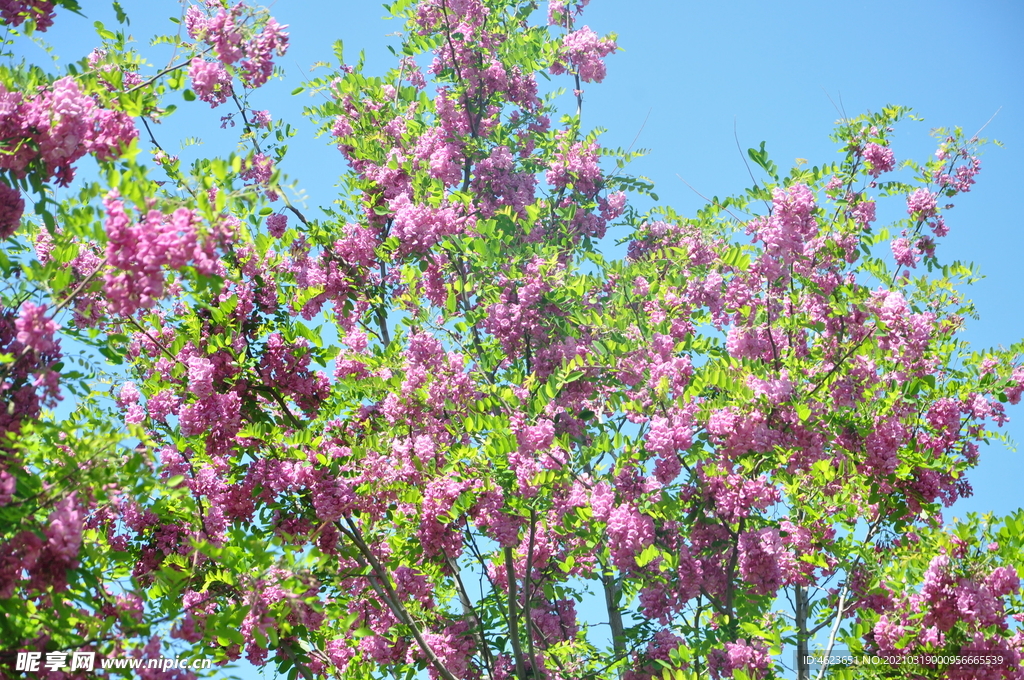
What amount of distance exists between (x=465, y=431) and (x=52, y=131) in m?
3.57

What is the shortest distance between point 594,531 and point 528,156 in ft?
19.6

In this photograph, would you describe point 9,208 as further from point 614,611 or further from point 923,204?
point 923,204

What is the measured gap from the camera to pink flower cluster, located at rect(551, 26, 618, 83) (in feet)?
37.0

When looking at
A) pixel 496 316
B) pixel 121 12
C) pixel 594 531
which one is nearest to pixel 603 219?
pixel 496 316

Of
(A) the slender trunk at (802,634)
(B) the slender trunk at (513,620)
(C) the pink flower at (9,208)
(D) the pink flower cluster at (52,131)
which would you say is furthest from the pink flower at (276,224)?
(A) the slender trunk at (802,634)

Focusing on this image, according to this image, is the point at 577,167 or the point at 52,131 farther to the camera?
the point at 577,167

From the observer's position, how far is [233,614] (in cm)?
448

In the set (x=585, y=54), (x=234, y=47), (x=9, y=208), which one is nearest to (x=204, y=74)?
(x=234, y=47)

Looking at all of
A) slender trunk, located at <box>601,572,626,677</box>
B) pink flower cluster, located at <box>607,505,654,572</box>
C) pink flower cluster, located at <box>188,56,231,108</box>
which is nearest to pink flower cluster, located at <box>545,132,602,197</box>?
slender trunk, located at <box>601,572,626,677</box>

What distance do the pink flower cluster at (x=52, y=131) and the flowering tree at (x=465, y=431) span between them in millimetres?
15

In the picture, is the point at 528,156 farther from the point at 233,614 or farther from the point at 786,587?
the point at 233,614

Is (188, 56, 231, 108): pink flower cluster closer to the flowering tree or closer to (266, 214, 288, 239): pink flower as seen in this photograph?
the flowering tree

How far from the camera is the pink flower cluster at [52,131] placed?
4.27 meters

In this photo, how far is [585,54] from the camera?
37.1ft
